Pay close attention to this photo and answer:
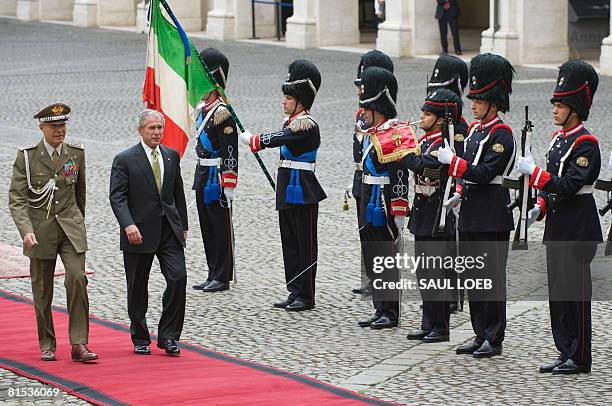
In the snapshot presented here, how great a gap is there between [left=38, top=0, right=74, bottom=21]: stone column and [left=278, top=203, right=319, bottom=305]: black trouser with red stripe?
34507 millimetres

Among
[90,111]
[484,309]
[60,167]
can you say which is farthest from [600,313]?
[90,111]

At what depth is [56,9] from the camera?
4450 centimetres

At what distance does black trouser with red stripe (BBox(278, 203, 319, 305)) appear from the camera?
10883 mm

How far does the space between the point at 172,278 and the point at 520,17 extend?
1954 cm

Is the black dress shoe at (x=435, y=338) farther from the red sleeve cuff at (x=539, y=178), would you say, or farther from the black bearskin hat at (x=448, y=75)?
the black bearskin hat at (x=448, y=75)

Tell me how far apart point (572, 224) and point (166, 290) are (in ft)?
8.31

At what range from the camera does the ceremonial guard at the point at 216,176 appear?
11453mm

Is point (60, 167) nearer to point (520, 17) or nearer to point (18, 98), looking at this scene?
point (18, 98)

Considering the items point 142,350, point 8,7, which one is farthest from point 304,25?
point 142,350

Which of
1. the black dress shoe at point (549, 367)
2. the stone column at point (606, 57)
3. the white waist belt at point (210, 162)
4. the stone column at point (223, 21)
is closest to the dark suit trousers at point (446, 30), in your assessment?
the stone column at point (606, 57)

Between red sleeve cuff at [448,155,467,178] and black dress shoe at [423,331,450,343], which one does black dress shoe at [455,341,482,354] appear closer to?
black dress shoe at [423,331,450,343]

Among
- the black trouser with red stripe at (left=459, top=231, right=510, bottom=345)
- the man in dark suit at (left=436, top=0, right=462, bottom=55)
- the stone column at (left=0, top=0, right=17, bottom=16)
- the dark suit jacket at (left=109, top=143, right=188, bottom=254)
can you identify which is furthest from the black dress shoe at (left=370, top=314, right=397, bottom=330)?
the stone column at (left=0, top=0, right=17, bottom=16)

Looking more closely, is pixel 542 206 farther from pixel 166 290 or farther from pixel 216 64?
pixel 216 64

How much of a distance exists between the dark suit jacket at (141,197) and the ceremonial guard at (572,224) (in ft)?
7.22
